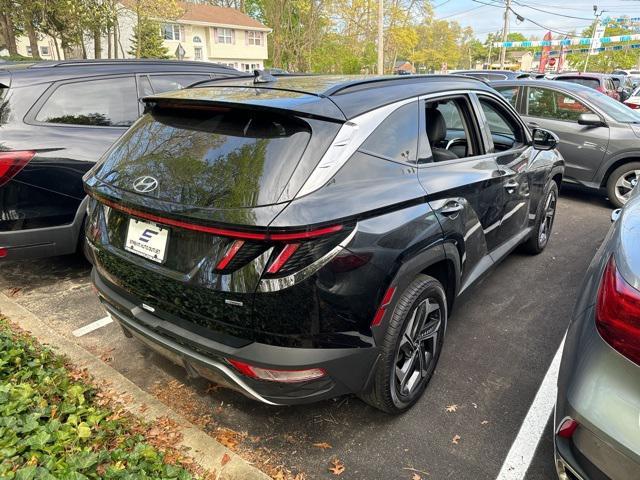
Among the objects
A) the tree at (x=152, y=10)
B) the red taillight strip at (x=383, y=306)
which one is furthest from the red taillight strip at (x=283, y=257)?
the tree at (x=152, y=10)

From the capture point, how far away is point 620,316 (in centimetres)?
150

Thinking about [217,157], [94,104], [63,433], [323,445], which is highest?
[94,104]

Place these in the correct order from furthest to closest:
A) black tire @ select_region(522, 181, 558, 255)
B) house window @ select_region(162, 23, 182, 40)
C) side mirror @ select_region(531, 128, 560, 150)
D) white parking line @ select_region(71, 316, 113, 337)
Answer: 1. house window @ select_region(162, 23, 182, 40)
2. black tire @ select_region(522, 181, 558, 255)
3. side mirror @ select_region(531, 128, 560, 150)
4. white parking line @ select_region(71, 316, 113, 337)

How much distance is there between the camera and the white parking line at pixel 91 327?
10.7 ft

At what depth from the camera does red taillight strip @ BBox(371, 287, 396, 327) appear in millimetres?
2045

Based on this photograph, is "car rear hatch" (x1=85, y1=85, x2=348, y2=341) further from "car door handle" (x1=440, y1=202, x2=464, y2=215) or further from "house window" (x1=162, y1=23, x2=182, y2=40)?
"house window" (x1=162, y1=23, x2=182, y2=40)

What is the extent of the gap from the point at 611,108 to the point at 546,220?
323cm

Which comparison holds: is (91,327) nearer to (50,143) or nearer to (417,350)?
(50,143)

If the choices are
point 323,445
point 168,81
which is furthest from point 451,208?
point 168,81

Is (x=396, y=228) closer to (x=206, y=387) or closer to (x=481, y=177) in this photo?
(x=481, y=177)

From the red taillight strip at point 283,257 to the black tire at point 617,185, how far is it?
21.2ft

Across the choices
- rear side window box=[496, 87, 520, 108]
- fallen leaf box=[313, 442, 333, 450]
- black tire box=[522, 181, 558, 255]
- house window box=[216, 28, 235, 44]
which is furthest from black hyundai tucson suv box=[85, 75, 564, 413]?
house window box=[216, 28, 235, 44]

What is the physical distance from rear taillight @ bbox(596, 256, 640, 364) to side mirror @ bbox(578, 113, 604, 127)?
596cm

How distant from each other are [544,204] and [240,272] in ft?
12.3
